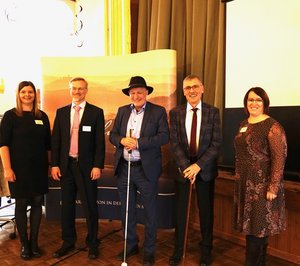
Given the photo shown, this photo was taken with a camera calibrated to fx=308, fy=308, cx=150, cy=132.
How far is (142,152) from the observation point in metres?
2.48

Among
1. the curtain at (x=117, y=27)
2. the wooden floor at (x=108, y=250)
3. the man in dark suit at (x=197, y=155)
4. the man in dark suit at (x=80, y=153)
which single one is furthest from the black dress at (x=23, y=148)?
the curtain at (x=117, y=27)

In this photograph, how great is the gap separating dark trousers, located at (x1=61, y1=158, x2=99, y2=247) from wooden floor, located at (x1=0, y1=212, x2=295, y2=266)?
6.6 inches

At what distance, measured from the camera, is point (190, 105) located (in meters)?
2.53

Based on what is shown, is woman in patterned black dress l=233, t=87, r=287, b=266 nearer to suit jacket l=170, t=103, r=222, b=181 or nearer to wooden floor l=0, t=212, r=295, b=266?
suit jacket l=170, t=103, r=222, b=181

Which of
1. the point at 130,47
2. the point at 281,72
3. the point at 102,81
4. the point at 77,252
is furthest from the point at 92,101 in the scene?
the point at 281,72

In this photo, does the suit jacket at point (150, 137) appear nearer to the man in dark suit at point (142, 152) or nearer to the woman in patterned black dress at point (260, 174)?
the man in dark suit at point (142, 152)

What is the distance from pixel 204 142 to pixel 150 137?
43 cm

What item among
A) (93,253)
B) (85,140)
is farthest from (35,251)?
(85,140)

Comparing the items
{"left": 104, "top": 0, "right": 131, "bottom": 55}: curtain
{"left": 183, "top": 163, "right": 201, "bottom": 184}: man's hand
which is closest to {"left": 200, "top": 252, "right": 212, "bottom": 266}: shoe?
{"left": 183, "top": 163, "right": 201, "bottom": 184}: man's hand

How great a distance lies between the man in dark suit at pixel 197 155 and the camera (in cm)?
A: 244

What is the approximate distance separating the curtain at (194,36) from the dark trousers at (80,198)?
60.2 inches

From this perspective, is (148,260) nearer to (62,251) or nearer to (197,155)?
(62,251)

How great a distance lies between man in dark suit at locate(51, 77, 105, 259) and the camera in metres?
2.64

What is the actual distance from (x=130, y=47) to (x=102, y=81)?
111 centimetres
